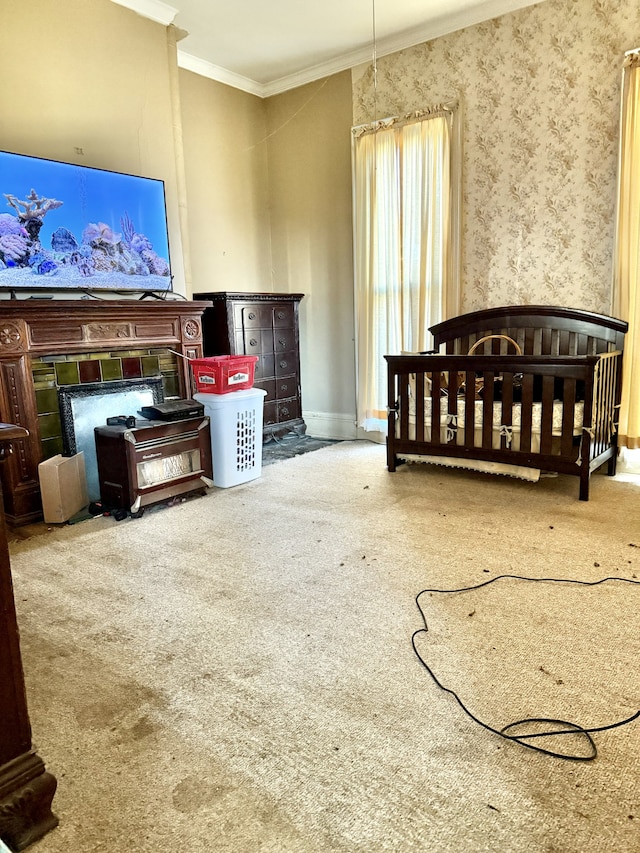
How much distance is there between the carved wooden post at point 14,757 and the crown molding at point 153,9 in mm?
3476

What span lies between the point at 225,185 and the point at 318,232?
0.83 meters

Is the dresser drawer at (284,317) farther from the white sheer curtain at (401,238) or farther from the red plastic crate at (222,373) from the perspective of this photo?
the red plastic crate at (222,373)

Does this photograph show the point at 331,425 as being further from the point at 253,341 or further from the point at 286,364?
the point at 253,341

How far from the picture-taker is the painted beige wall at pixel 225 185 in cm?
436

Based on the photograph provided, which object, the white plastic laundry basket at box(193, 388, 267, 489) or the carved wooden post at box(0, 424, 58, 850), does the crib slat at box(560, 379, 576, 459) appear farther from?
the carved wooden post at box(0, 424, 58, 850)

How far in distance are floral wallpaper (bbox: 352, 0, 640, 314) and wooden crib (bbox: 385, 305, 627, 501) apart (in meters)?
0.20

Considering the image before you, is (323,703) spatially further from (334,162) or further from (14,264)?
(334,162)

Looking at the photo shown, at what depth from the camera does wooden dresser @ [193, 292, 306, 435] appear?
4207 millimetres

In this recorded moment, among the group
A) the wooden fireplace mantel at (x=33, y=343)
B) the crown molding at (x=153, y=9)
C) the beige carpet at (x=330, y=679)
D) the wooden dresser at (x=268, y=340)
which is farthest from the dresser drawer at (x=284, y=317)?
the beige carpet at (x=330, y=679)

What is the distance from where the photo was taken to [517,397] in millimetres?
3480

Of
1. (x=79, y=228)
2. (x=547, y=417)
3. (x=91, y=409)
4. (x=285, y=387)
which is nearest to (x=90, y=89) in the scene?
(x=79, y=228)

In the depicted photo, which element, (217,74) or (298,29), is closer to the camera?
(298,29)

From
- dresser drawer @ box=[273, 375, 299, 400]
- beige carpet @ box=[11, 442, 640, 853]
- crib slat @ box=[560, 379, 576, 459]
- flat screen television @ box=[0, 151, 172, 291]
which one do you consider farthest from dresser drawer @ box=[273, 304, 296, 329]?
crib slat @ box=[560, 379, 576, 459]

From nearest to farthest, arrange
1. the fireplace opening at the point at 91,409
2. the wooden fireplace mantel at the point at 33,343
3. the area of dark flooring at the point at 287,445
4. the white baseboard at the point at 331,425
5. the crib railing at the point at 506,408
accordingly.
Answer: the wooden fireplace mantel at the point at 33,343 < the crib railing at the point at 506,408 < the fireplace opening at the point at 91,409 < the area of dark flooring at the point at 287,445 < the white baseboard at the point at 331,425
